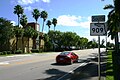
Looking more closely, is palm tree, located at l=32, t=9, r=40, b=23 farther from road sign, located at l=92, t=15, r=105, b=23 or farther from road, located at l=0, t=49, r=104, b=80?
road sign, located at l=92, t=15, r=105, b=23

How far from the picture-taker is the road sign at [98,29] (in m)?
12.4

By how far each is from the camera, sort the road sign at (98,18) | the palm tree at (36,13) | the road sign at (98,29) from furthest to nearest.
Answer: the palm tree at (36,13) < the road sign at (98,18) < the road sign at (98,29)

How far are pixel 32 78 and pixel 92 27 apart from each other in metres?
5.06

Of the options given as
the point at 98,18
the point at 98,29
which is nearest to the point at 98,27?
the point at 98,29

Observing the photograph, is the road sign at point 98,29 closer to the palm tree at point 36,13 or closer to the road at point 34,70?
the road at point 34,70

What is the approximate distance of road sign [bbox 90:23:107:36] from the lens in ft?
40.7

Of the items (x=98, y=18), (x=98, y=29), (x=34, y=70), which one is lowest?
(x=34, y=70)

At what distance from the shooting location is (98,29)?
492 inches

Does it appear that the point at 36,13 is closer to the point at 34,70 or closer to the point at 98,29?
the point at 34,70

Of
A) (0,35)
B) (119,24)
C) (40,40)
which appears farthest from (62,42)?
(119,24)

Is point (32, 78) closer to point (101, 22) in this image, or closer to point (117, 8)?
point (101, 22)

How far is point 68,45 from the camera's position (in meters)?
116

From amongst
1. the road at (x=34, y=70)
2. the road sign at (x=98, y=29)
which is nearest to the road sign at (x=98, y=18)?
the road sign at (x=98, y=29)

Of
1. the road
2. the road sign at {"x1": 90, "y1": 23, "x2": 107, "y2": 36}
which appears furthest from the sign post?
the road
